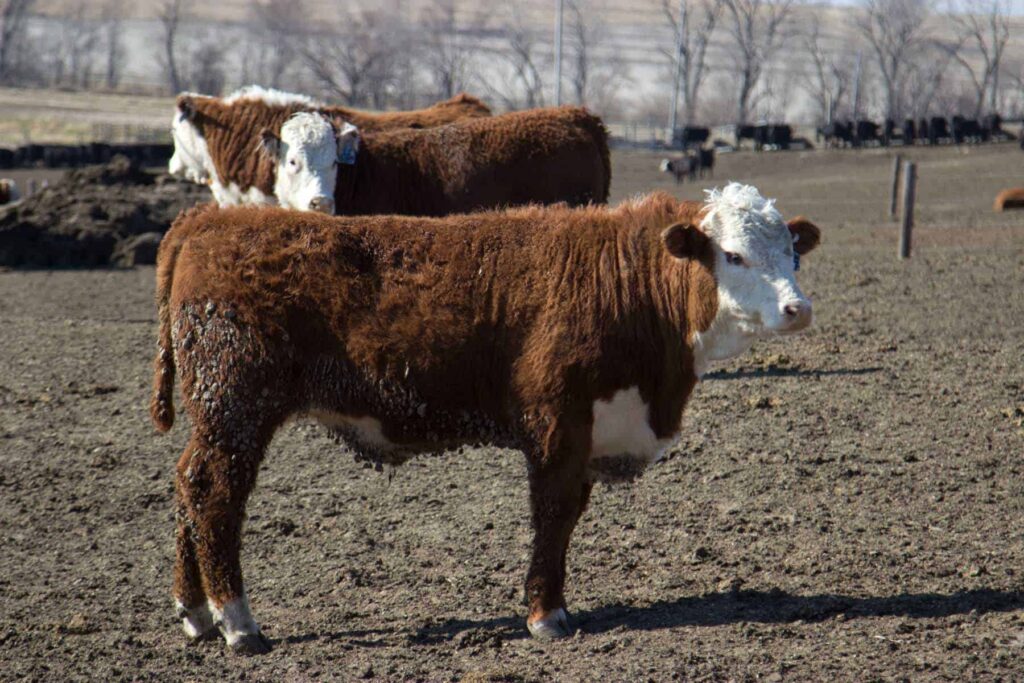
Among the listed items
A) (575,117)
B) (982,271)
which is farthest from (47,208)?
(982,271)

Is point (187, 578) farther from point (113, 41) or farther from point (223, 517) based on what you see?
point (113, 41)

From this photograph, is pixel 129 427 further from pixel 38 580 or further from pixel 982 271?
pixel 982 271

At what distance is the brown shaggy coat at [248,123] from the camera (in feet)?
34.4

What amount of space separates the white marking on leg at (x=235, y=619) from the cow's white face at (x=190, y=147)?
21.4ft

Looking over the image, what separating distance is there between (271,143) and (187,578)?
509 cm

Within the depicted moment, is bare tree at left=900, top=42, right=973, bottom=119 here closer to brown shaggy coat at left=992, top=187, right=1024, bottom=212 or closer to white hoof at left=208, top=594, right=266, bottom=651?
brown shaggy coat at left=992, top=187, right=1024, bottom=212

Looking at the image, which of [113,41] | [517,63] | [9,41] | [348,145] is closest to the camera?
[348,145]

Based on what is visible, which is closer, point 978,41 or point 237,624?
point 237,624

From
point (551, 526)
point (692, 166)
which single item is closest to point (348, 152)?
point (551, 526)


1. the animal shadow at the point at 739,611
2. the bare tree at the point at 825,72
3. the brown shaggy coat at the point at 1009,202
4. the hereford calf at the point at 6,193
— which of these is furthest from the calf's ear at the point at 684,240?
the bare tree at the point at 825,72

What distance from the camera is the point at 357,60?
103625 millimetres

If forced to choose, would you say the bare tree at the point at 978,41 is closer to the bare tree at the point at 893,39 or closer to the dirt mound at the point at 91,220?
the bare tree at the point at 893,39

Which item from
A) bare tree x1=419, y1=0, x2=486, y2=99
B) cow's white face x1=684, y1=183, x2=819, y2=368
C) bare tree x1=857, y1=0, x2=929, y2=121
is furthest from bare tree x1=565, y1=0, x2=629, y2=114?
cow's white face x1=684, y1=183, x2=819, y2=368

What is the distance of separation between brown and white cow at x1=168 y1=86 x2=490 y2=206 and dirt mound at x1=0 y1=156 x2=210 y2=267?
19.3 feet
